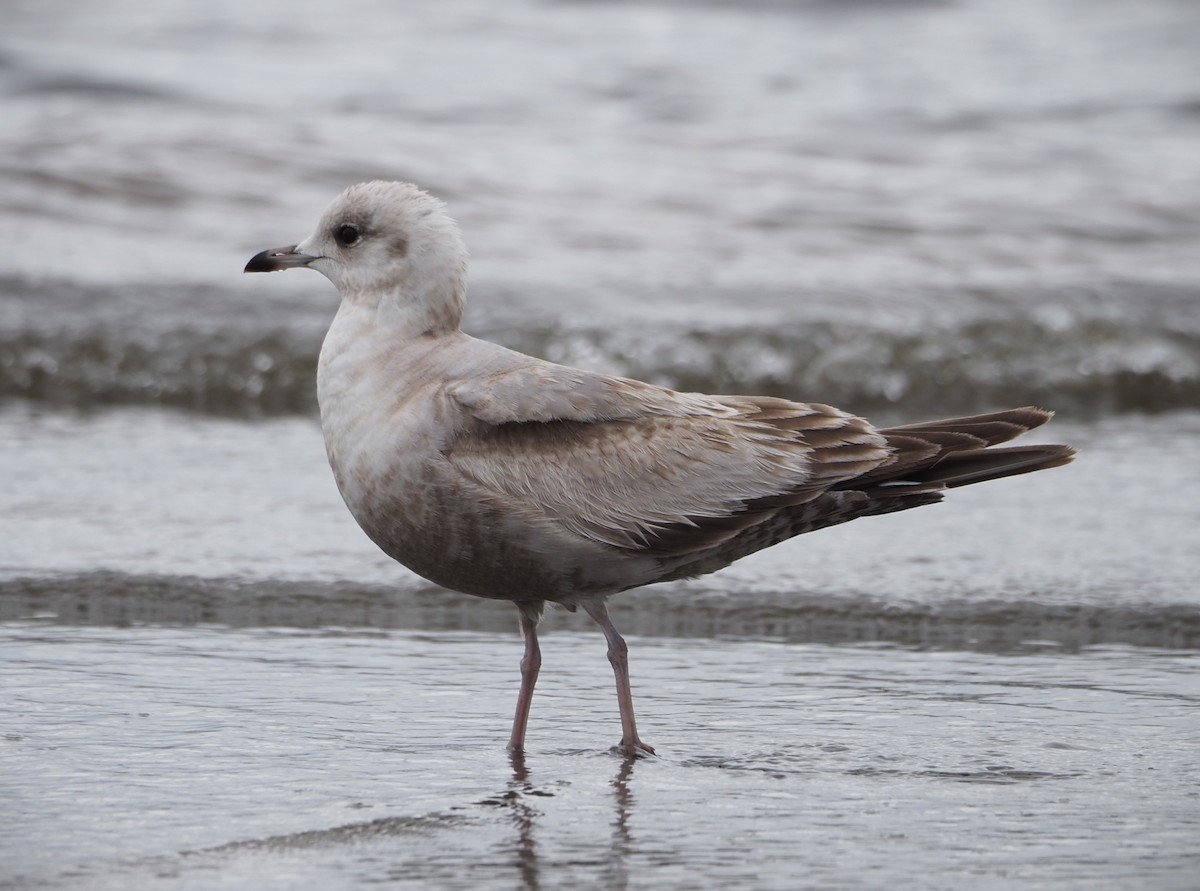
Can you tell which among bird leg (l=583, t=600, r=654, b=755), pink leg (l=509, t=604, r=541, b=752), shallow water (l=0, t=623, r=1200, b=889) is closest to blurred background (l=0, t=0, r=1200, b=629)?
shallow water (l=0, t=623, r=1200, b=889)

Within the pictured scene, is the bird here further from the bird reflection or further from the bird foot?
the bird reflection

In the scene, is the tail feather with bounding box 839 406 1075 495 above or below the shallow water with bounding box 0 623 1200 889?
above

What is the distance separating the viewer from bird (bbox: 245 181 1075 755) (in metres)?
3.89

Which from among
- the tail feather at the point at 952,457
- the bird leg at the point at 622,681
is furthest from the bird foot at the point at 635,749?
the tail feather at the point at 952,457

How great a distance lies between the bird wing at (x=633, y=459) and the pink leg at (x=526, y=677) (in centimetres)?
37

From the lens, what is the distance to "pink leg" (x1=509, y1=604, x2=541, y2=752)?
12.6 feet

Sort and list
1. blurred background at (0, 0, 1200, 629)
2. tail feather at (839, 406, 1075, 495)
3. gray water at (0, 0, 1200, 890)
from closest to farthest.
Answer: gray water at (0, 0, 1200, 890) → tail feather at (839, 406, 1075, 495) → blurred background at (0, 0, 1200, 629)

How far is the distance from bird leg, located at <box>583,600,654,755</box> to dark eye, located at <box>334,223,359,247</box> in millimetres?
1148

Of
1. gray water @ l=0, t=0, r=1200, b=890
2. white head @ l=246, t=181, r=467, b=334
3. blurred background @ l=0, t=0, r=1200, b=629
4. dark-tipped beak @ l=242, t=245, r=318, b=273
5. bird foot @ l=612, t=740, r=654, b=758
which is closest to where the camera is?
gray water @ l=0, t=0, r=1200, b=890

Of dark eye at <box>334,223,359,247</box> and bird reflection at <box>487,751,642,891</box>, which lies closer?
bird reflection at <box>487,751,642,891</box>

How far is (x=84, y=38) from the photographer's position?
52.1 feet

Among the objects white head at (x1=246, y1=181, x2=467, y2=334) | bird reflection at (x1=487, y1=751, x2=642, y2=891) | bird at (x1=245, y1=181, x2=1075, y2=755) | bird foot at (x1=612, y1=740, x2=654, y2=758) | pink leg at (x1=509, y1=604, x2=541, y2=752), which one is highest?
white head at (x1=246, y1=181, x2=467, y2=334)

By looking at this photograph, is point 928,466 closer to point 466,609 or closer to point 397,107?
point 466,609

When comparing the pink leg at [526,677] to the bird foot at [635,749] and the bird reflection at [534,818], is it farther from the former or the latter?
the bird foot at [635,749]
